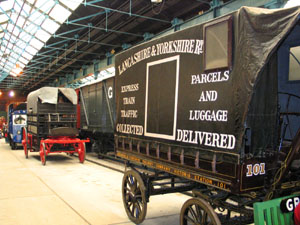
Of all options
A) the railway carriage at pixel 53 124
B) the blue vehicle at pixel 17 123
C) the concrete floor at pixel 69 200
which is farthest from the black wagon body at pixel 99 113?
the blue vehicle at pixel 17 123

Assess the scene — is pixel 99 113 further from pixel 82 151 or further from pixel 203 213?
pixel 203 213

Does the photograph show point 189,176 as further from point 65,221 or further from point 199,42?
point 65,221

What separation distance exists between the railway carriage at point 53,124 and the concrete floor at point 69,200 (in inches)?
77.5

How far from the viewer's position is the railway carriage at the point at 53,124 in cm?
1336

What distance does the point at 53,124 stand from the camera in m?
13.9

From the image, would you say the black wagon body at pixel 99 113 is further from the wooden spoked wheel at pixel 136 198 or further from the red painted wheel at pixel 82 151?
the wooden spoked wheel at pixel 136 198

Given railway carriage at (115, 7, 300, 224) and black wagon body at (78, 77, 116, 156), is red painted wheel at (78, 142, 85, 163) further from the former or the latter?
railway carriage at (115, 7, 300, 224)

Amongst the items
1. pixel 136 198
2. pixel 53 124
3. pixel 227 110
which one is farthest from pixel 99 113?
pixel 227 110

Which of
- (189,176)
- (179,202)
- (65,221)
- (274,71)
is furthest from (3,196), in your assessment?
(274,71)

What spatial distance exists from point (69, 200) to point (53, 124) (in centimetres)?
708

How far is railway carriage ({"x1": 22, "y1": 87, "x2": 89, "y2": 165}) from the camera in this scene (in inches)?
526

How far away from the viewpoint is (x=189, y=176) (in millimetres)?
4141

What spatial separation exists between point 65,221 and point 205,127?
367cm

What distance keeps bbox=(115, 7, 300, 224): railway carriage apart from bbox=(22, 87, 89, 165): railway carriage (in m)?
8.90
